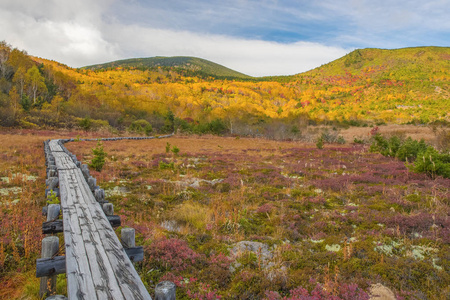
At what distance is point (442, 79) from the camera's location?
283 ft

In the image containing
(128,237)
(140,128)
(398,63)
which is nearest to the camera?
(128,237)

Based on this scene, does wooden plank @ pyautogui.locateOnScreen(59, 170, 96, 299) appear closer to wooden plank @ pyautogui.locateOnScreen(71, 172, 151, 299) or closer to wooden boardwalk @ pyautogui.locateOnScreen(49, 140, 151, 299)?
wooden boardwalk @ pyautogui.locateOnScreen(49, 140, 151, 299)

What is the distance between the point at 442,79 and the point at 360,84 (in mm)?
28040

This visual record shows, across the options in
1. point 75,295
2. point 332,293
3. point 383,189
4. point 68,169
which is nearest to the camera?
point 75,295

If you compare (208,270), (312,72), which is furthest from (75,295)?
(312,72)

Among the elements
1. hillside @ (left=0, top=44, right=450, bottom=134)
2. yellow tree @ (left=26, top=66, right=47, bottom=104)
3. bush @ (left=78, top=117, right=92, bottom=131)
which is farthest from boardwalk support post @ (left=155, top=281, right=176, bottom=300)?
yellow tree @ (left=26, top=66, right=47, bottom=104)

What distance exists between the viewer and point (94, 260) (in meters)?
3.20

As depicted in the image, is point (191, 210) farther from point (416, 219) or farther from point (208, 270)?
point (416, 219)

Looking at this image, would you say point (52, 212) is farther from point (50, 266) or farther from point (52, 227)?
point (50, 266)

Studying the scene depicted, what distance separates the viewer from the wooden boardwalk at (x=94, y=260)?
2.64 meters

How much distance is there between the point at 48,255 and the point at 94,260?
0.59 m

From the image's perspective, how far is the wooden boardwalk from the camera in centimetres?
264

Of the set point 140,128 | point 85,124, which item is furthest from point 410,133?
point 85,124

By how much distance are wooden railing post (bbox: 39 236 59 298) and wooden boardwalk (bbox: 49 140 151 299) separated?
207mm
